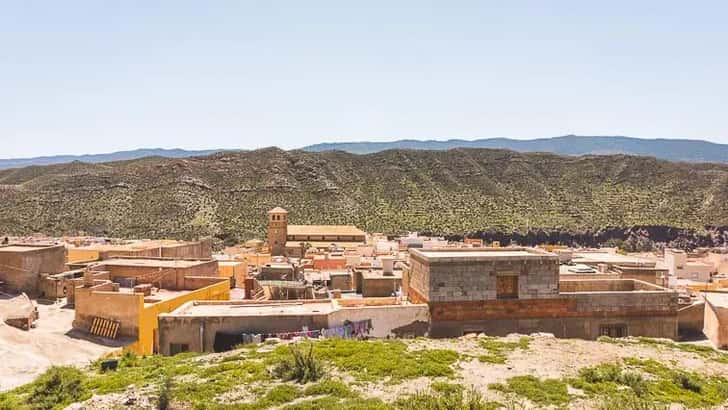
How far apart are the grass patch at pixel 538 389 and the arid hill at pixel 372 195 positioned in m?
55.2

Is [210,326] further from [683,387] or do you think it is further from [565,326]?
[683,387]

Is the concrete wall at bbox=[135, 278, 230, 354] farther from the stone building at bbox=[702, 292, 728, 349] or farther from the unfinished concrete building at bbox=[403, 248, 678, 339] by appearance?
the stone building at bbox=[702, 292, 728, 349]

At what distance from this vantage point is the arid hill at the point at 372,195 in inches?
2840

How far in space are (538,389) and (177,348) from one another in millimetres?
9109

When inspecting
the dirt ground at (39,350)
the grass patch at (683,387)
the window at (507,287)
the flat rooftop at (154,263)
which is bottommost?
the dirt ground at (39,350)

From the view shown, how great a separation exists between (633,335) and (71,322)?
17458 millimetres

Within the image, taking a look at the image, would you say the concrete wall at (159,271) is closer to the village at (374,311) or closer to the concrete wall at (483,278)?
the village at (374,311)

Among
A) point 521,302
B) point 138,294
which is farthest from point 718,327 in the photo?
point 138,294

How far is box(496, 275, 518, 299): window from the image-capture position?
53.7 ft

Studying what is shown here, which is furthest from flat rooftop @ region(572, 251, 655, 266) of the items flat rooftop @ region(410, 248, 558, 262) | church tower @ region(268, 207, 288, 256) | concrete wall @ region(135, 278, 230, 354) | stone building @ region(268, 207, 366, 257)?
church tower @ region(268, 207, 288, 256)

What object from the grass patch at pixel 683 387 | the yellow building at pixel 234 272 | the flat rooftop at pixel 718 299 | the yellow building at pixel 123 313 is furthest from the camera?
the yellow building at pixel 234 272

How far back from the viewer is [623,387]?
10875 millimetres

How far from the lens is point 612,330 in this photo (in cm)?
1688

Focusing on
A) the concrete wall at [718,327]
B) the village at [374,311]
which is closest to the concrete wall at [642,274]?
the village at [374,311]
